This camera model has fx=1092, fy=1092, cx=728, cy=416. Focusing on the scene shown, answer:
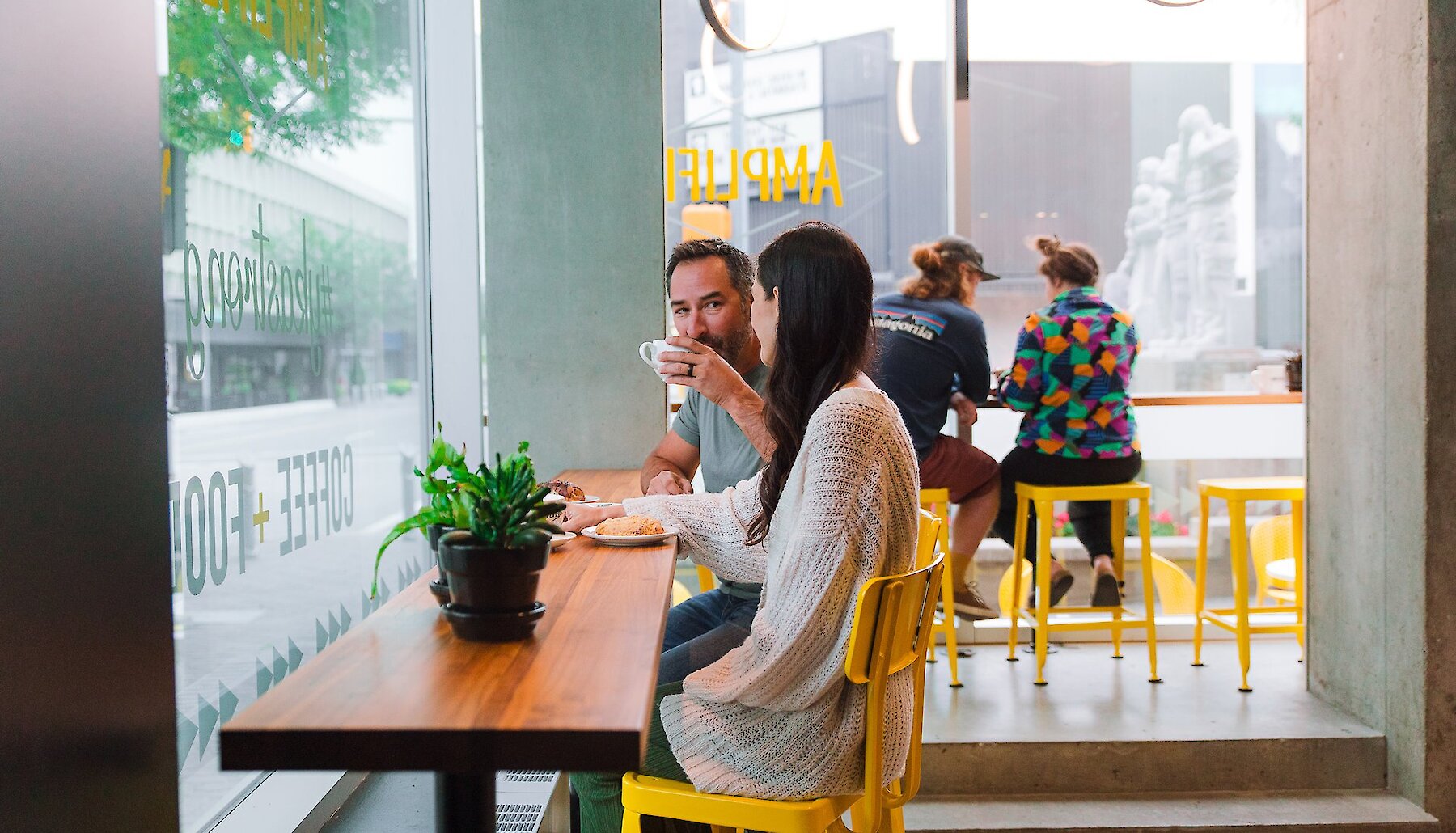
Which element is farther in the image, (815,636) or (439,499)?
(815,636)

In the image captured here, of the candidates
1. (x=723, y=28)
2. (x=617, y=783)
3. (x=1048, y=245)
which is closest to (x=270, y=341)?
(x=617, y=783)

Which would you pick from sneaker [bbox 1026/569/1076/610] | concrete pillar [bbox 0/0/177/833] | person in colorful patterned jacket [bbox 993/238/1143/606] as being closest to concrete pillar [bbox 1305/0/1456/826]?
person in colorful patterned jacket [bbox 993/238/1143/606]

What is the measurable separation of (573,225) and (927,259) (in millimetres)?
1224

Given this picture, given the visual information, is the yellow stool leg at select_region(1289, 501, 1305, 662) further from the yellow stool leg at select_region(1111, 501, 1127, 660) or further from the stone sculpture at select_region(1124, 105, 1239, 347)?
the stone sculpture at select_region(1124, 105, 1239, 347)

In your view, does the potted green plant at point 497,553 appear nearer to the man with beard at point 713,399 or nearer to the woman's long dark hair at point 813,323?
the woman's long dark hair at point 813,323

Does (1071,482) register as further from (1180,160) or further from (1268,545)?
(1180,160)

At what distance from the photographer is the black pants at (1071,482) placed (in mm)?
3752

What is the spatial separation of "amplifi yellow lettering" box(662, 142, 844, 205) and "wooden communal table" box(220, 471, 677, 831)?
298 centimetres

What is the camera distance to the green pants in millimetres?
1738

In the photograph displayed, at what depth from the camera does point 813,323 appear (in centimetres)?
175

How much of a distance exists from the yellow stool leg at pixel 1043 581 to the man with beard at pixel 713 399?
141cm

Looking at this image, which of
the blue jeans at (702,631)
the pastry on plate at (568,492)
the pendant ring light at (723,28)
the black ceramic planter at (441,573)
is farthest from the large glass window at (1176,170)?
the black ceramic planter at (441,573)

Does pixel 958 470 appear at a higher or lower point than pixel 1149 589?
higher

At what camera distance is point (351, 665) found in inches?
48.3
